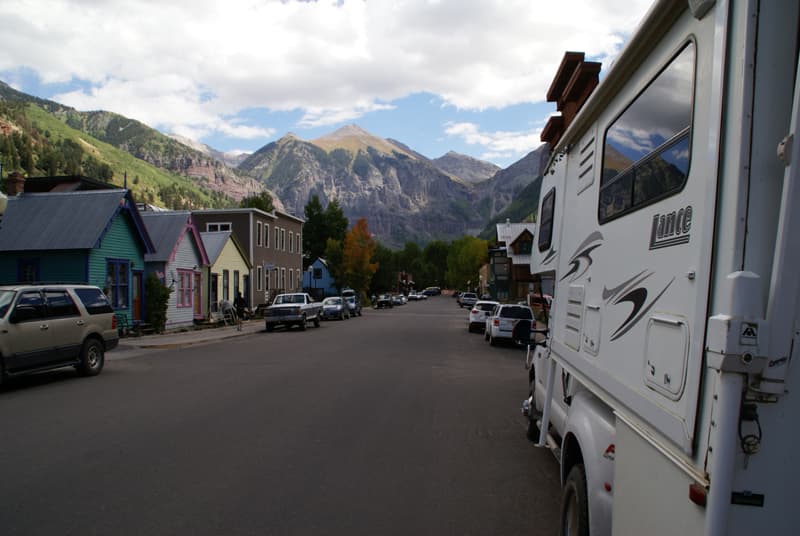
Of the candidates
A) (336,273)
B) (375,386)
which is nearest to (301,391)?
(375,386)

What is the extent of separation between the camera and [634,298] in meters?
3.17

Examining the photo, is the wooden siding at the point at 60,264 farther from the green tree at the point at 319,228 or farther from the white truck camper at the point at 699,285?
the green tree at the point at 319,228

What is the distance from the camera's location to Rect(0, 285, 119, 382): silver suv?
36.1 feet

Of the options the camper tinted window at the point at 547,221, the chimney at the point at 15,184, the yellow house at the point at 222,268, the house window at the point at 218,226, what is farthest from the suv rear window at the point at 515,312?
the house window at the point at 218,226

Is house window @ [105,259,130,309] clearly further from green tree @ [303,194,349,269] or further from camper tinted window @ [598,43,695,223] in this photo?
green tree @ [303,194,349,269]

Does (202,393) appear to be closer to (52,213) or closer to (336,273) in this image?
(52,213)

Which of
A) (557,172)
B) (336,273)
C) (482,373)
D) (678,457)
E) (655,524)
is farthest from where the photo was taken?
(336,273)

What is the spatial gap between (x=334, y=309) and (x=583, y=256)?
3456 cm

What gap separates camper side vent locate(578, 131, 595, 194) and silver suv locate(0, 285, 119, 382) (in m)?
10.6

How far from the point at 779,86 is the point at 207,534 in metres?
4.61

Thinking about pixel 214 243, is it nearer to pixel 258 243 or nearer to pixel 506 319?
pixel 258 243

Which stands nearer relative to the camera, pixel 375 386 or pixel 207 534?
pixel 207 534

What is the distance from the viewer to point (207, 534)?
458 cm

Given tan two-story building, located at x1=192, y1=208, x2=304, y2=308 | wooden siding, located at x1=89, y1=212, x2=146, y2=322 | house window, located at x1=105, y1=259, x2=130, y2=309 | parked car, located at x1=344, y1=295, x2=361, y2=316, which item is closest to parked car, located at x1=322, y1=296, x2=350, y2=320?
parked car, located at x1=344, y1=295, x2=361, y2=316
